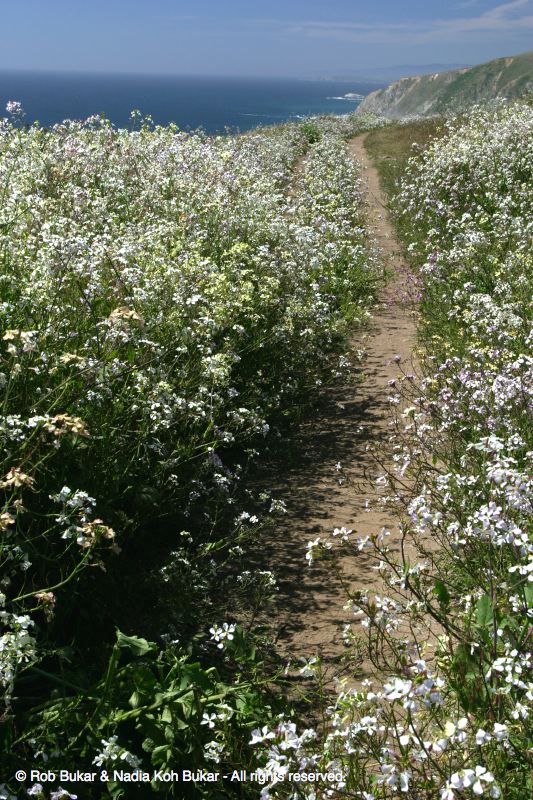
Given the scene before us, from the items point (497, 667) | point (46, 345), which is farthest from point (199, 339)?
point (497, 667)

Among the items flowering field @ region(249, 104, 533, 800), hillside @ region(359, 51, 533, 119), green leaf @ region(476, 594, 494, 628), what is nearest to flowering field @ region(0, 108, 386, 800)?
flowering field @ region(249, 104, 533, 800)

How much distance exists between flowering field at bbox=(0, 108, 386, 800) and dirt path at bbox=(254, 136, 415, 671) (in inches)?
10.5

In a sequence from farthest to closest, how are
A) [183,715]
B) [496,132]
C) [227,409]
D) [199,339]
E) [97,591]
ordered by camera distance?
[496,132], [227,409], [199,339], [97,591], [183,715]

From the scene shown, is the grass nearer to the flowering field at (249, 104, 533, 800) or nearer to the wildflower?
the flowering field at (249, 104, 533, 800)

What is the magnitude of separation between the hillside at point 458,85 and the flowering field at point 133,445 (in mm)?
107600

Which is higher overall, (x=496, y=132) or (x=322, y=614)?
(x=496, y=132)

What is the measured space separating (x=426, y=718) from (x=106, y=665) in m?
1.57

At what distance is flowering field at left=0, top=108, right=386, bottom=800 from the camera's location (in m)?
3.01

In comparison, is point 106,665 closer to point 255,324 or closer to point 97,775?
point 97,775

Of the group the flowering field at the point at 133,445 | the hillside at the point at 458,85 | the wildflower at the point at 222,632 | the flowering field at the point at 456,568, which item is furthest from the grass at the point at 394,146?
the hillside at the point at 458,85

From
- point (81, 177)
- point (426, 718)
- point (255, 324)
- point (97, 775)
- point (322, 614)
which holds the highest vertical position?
point (81, 177)

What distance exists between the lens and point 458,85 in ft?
465

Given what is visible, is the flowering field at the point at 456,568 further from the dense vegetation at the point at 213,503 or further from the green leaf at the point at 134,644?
the green leaf at the point at 134,644

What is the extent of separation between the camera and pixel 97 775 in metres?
2.88
